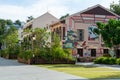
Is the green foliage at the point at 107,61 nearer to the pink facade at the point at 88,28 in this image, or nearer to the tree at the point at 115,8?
the pink facade at the point at 88,28

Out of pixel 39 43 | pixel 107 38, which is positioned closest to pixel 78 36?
pixel 39 43

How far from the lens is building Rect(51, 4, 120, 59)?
5950 centimetres

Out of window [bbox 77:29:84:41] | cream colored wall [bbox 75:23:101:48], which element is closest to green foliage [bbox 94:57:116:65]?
window [bbox 77:29:84:41]

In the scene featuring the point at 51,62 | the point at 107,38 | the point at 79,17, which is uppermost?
the point at 79,17

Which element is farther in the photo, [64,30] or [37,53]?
[64,30]

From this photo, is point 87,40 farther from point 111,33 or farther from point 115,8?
point 115,8

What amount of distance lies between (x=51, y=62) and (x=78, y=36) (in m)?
16.7

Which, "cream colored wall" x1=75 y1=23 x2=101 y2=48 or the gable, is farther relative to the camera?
the gable

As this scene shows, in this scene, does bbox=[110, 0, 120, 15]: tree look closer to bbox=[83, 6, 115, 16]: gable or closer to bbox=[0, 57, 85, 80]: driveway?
bbox=[83, 6, 115, 16]: gable

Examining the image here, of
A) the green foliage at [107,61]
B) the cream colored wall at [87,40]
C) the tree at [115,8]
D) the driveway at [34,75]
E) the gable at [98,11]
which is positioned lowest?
the driveway at [34,75]

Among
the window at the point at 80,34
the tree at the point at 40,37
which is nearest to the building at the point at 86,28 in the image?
the window at the point at 80,34

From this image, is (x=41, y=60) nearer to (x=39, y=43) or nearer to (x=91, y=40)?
(x=39, y=43)

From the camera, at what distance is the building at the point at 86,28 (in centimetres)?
5950

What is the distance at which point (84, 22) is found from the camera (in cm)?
6025
